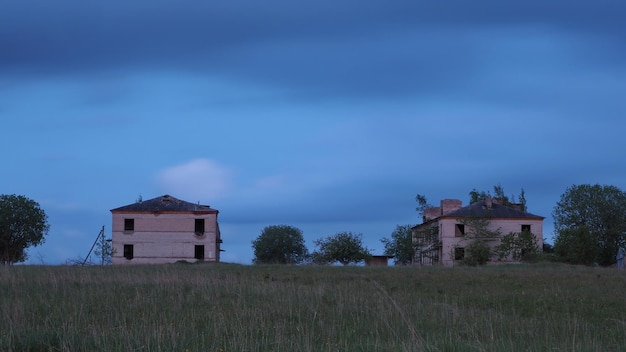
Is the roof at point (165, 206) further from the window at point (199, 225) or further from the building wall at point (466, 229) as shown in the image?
the building wall at point (466, 229)

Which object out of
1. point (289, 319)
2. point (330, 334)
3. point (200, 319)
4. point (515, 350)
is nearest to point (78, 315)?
point (200, 319)

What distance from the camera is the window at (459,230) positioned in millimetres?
99375

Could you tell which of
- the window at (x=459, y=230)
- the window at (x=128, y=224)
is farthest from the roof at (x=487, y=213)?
the window at (x=128, y=224)

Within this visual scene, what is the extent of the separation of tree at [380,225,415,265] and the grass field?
297 feet

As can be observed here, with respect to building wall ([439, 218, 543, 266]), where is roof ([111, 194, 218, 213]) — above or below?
above

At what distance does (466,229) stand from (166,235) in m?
35.4

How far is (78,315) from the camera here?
710 inches

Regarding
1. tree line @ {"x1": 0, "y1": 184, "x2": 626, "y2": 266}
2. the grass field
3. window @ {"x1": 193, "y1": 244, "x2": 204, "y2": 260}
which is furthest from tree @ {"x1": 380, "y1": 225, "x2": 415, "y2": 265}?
the grass field

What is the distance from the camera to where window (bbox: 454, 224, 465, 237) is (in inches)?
3912

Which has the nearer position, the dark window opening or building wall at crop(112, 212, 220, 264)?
building wall at crop(112, 212, 220, 264)

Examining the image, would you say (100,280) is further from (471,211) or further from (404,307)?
(471,211)

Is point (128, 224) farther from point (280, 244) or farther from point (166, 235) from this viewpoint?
point (280, 244)

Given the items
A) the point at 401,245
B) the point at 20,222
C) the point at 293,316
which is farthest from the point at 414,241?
the point at 293,316

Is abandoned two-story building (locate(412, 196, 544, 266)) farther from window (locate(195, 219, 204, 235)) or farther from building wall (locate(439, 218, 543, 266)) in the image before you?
window (locate(195, 219, 204, 235))
